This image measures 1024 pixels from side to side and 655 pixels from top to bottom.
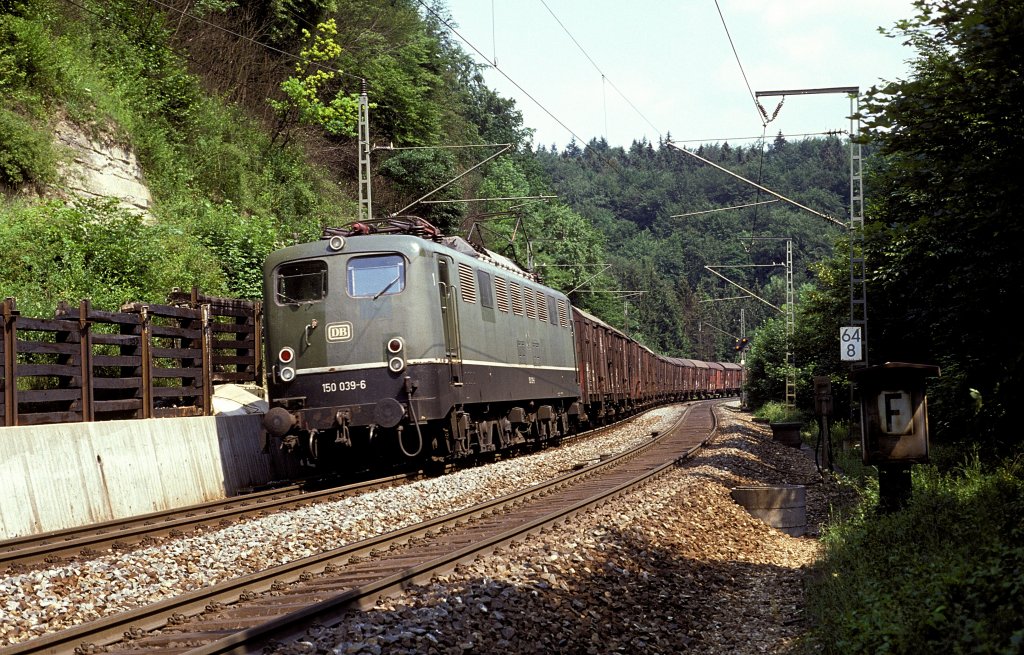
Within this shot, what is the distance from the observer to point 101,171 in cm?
2256

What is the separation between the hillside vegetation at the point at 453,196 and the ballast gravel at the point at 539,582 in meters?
0.84

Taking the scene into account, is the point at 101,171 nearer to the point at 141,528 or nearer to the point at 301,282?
the point at 301,282

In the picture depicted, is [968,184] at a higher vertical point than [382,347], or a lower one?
higher

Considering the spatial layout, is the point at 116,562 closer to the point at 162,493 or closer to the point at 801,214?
the point at 162,493

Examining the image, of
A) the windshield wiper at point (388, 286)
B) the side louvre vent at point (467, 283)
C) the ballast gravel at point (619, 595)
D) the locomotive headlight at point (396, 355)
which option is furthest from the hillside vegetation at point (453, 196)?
the locomotive headlight at point (396, 355)

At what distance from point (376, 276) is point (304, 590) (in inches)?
300

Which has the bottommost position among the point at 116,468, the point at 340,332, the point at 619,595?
the point at 619,595

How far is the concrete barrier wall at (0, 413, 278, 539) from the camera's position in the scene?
11.0m

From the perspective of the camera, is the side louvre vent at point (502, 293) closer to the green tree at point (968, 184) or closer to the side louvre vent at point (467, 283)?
the side louvre vent at point (467, 283)

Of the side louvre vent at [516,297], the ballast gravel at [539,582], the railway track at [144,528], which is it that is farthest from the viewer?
the side louvre vent at [516,297]

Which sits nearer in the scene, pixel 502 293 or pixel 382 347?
pixel 382 347

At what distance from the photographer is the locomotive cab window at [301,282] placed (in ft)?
49.1

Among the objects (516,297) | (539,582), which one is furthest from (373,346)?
(539,582)

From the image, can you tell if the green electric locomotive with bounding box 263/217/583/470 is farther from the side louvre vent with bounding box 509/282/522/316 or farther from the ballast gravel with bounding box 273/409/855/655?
the ballast gravel with bounding box 273/409/855/655
